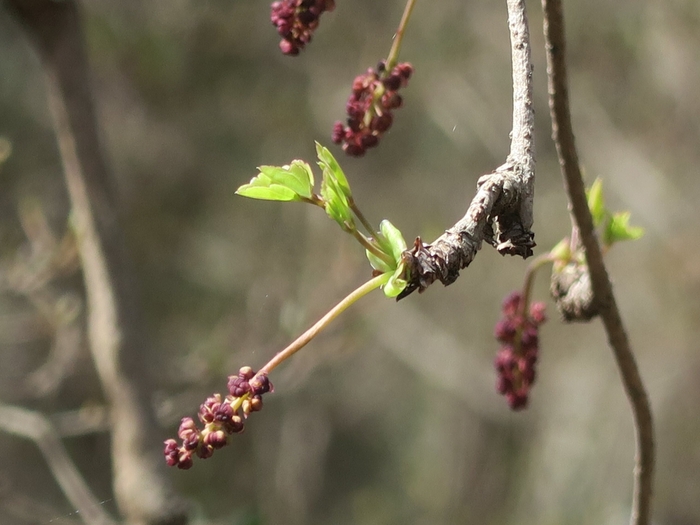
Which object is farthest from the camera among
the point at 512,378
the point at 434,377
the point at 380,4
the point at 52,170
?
the point at 434,377

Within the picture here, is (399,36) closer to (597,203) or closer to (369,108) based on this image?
(369,108)

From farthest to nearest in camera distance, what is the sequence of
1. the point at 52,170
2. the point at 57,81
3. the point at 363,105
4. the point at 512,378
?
the point at 52,170
the point at 57,81
the point at 512,378
the point at 363,105

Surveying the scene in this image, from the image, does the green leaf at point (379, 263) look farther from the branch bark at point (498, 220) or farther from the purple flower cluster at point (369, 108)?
the purple flower cluster at point (369, 108)

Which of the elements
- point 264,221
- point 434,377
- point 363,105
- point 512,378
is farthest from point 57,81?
point 434,377

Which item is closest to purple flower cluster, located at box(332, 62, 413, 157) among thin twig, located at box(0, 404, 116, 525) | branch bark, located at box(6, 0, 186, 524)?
branch bark, located at box(6, 0, 186, 524)

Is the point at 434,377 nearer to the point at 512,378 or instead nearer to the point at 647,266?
the point at 647,266

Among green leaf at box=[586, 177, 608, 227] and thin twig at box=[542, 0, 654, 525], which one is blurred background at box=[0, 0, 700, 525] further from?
thin twig at box=[542, 0, 654, 525]
